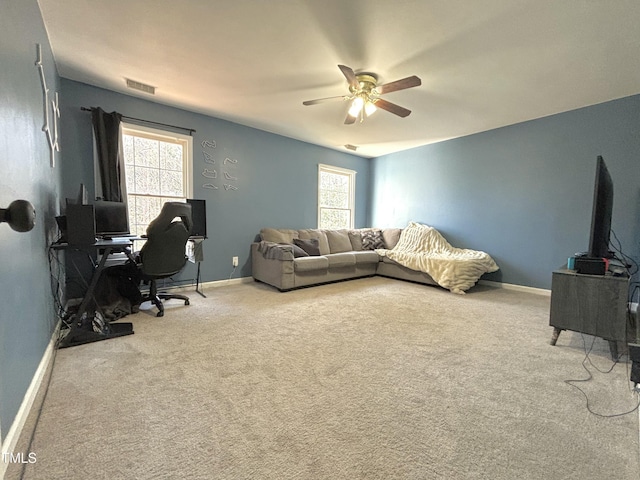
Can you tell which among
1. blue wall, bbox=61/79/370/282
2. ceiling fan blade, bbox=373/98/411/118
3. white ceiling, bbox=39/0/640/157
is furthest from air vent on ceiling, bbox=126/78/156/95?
ceiling fan blade, bbox=373/98/411/118

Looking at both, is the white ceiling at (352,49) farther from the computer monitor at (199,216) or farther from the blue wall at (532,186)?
the computer monitor at (199,216)

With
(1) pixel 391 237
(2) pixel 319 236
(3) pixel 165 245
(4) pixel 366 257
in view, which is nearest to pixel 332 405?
(3) pixel 165 245

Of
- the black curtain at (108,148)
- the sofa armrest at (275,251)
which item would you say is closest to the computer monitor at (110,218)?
the black curtain at (108,148)

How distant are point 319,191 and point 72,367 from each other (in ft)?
14.8

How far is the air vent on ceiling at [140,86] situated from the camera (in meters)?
3.15

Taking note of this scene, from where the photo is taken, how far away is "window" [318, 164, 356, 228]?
5.81 m

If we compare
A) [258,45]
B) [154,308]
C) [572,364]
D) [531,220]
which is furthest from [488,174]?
[154,308]

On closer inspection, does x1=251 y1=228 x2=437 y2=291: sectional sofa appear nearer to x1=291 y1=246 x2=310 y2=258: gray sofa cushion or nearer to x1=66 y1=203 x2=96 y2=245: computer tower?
x1=291 y1=246 x2=310 y2=258: gray sofa cushion

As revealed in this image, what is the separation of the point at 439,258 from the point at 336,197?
2.66 metres

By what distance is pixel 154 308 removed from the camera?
10.4 ft

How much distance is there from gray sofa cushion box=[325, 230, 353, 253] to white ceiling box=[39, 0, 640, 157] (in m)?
2.30

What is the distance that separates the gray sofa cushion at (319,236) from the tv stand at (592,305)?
337cm

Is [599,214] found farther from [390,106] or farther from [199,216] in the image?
Answer: [199,216]

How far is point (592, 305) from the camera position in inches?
85.0
